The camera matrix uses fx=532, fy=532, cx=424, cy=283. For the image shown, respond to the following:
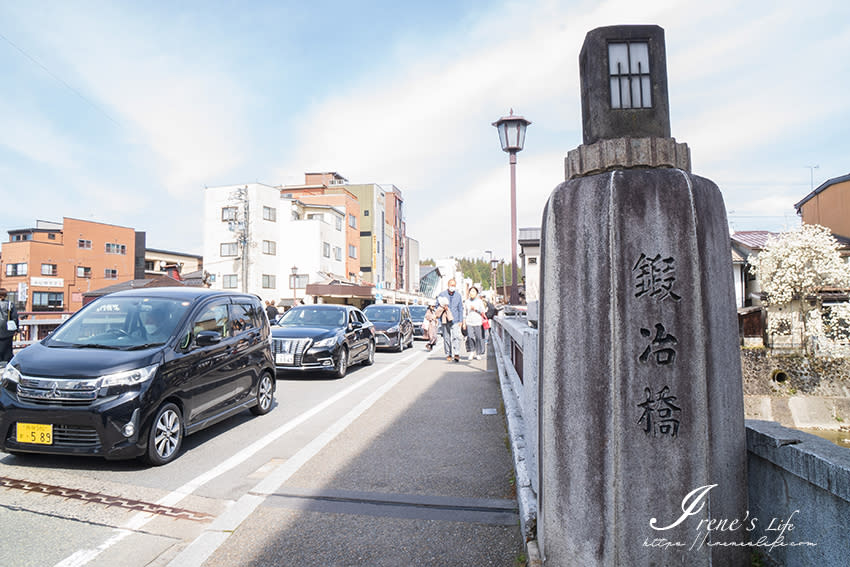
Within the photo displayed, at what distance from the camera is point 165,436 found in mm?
5445

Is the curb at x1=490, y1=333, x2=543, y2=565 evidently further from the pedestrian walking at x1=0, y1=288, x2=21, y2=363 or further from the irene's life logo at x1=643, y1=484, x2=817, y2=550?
the pedestrian walking at x1=0, y1=288, x2=21, y2=363

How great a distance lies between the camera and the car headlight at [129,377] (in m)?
4.95

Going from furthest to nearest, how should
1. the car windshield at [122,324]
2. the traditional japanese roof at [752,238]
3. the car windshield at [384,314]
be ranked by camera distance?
the traditional japanese roof at [752,238], the car windshield at [384,314], the car windshield at [122,324]

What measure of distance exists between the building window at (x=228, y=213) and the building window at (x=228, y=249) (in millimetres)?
2156

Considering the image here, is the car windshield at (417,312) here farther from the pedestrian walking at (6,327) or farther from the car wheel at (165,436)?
the car wheel at (165,436)

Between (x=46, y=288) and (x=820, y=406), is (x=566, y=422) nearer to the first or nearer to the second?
(x=820, y=406)

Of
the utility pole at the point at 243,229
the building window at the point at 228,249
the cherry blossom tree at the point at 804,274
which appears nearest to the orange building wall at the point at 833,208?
the cherry blossom tree at the point at 804,274

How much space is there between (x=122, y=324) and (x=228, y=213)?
144 ft

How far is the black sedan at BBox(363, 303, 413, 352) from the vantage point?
60.1 ft

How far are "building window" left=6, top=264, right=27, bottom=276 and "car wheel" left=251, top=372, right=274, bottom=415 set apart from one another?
49.2 meters

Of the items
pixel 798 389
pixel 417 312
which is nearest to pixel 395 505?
pixel 417 312

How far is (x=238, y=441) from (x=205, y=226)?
45215 mm

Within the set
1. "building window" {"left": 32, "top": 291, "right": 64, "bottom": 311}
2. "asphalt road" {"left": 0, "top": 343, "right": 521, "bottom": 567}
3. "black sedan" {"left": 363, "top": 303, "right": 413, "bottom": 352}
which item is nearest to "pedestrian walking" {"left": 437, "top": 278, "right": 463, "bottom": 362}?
"black sedan" {"left": 363, "top": 303, "right": 413, "bottom": 352}

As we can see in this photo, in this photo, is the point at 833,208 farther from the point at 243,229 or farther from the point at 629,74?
the point at 243,229
